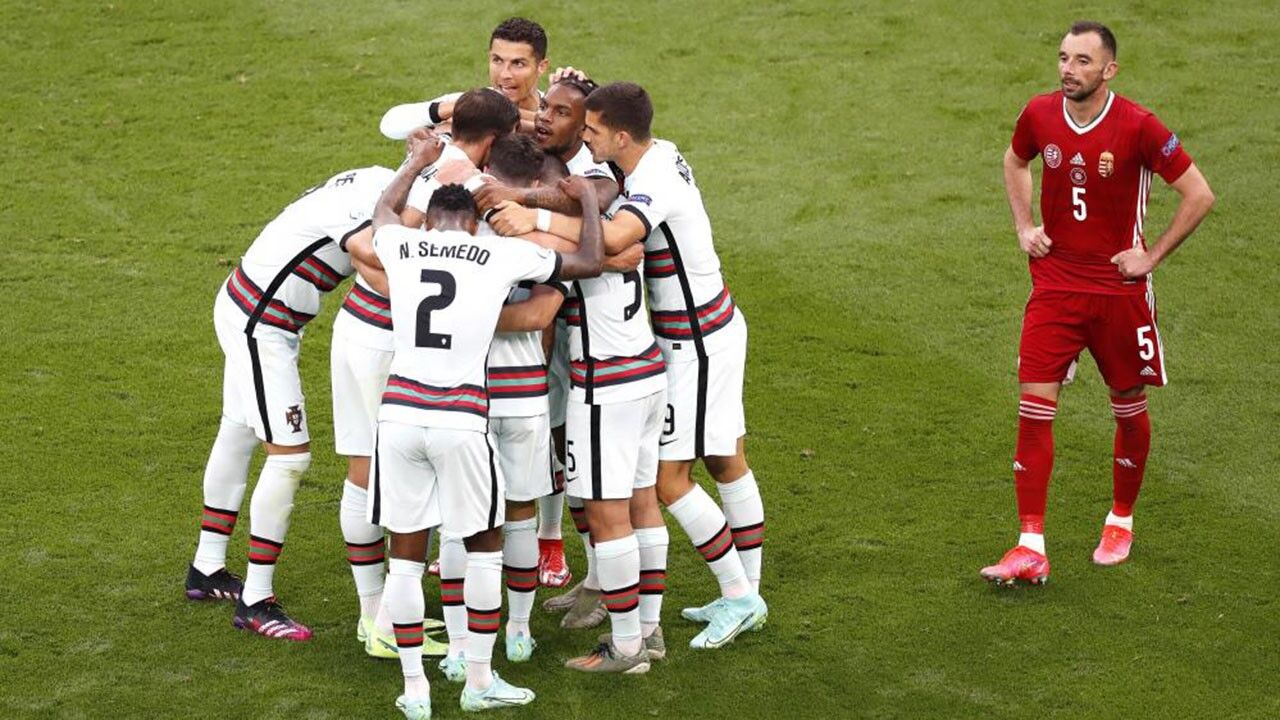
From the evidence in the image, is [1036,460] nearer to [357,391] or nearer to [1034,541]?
[1034,541]

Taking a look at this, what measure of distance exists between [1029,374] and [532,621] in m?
2.23

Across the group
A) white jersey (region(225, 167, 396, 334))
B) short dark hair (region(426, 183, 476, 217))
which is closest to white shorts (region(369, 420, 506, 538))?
short dark hair (region(426, 183, 476, 217))

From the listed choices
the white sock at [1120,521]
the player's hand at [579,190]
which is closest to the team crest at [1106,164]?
the white sock at [1120,521]

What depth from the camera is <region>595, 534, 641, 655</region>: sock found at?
20.0ft

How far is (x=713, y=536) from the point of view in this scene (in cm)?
643

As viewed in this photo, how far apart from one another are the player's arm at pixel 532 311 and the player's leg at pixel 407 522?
497mm

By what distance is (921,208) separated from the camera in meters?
11.1

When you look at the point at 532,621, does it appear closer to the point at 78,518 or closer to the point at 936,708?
the point at 936,708

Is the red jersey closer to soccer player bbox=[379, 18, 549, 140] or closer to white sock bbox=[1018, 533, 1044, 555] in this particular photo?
white sock bbox=[1018, 533, 1044, 555]

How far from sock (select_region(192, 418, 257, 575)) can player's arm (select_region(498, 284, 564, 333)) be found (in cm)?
143

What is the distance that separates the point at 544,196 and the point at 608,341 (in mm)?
561

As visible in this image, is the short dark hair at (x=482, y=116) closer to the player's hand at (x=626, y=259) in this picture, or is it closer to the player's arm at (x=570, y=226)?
the player's arm at (x=570, y=226)

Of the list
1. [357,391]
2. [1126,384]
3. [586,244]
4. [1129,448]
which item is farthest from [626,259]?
[1129,448]

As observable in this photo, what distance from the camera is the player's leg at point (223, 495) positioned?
21.7 feet
